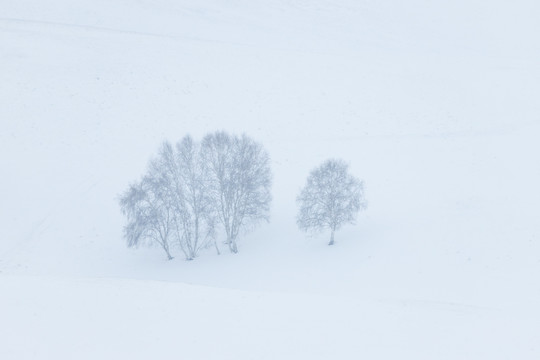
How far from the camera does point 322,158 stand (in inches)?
1682

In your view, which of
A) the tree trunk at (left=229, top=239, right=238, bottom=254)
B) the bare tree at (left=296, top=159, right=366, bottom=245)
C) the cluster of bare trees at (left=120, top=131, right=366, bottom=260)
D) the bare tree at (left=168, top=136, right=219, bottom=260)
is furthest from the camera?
the tree trunk at (left=229, top=239, right=238, bottom=254)

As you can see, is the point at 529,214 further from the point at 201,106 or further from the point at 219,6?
the point at 219,6

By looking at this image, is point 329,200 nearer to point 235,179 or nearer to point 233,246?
point 235,179

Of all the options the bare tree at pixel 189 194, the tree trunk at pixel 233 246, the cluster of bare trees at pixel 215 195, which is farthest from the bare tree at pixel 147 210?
the tree trunk at pixel 233 246

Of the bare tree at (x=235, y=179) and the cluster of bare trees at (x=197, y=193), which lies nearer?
the cluster of bare trees at (x=197, y=193)

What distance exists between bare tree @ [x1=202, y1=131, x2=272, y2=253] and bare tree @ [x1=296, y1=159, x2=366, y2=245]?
2.72 meters

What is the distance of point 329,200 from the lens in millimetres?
32125

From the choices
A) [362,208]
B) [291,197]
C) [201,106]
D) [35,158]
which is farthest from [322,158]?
[35,158]

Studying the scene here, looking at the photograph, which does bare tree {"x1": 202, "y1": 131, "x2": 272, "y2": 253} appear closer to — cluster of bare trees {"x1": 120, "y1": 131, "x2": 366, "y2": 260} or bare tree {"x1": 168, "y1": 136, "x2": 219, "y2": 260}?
cluster of bare trees {"x1": 120, "y1": 131, "x2": 366, "y2": 260}

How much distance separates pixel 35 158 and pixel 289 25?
1309 inches

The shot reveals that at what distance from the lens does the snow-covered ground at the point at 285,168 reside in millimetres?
18797

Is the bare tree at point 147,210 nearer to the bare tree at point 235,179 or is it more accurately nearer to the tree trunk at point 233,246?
the bare tree at point 235,179

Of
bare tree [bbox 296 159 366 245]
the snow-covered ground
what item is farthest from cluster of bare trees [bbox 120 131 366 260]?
the snow-covered ground

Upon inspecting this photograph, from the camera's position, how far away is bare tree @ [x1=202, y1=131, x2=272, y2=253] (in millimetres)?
33125
